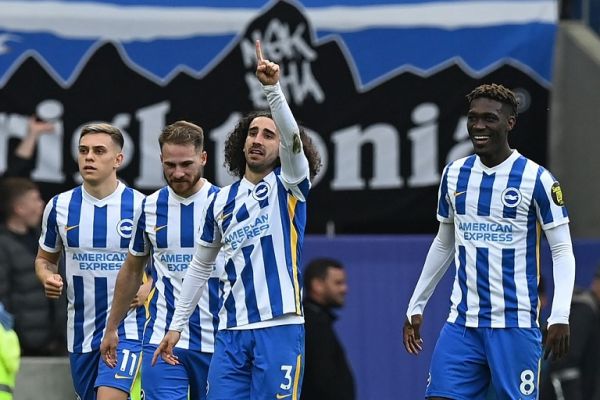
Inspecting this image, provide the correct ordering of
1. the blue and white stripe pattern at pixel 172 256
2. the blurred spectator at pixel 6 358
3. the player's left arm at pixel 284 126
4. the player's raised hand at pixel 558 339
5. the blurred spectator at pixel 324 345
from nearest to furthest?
the blurred spectator at pixel 6 358 < the player's left arm at pixel 284 126 < the player's raised hand at pixel 558 339 < the blue and white stripe pattern at pixel 172 256 < the blurred spectator at pixel 324 345

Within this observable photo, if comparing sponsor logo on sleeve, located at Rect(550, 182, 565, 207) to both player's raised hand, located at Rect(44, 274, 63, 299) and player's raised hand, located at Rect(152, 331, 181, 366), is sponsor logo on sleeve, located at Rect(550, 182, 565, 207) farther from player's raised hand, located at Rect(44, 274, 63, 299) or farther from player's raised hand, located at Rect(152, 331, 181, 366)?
player's raised hand, located at Rect(44, 274, 63, 299)

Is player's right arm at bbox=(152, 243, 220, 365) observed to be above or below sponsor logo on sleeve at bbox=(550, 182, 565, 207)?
below

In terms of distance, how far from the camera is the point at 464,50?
14.6 m

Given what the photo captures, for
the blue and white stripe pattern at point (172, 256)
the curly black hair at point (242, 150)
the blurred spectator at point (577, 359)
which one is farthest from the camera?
the blurred spectator at point (577, 359)

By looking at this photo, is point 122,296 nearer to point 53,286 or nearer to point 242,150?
point 53,286

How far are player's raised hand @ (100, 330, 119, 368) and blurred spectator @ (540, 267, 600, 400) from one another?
4.85 metres

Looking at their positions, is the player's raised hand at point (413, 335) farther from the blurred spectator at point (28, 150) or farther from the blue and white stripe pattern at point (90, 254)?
the blurred spectator at point (28, 150)

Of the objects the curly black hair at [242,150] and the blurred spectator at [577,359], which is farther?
the blurred spectator at [577,359]

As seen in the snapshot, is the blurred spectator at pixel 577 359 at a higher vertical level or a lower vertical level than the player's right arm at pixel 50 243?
lower

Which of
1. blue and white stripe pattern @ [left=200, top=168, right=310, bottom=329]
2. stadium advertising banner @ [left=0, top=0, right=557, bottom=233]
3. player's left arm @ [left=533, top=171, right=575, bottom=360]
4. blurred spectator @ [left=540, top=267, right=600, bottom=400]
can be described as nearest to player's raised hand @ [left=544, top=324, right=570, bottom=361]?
player's left arm @ [left=533, top=171, right=575, bottom=360]

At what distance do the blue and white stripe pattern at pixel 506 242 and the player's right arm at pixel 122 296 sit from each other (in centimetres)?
204

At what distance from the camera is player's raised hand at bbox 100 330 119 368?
363 inches

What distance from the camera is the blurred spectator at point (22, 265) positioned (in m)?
11.6

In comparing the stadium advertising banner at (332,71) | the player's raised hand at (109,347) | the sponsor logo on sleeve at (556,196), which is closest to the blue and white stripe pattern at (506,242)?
the sponsor logo on sleeve at (556,196)
